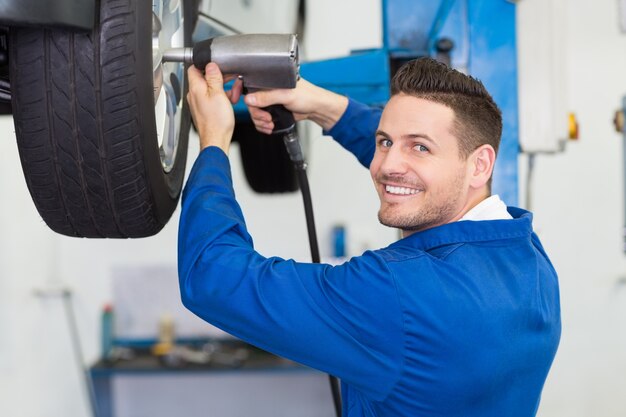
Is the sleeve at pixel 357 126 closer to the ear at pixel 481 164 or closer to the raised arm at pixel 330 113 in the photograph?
the raised arm at pixel 330 113

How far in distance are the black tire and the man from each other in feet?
0.38

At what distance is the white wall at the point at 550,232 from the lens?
291 cm

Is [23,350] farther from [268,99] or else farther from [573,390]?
[573,390]

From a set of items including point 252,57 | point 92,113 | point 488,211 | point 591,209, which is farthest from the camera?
point 591,209

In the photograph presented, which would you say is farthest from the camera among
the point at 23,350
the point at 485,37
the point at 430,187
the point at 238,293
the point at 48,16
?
the point at 23,350

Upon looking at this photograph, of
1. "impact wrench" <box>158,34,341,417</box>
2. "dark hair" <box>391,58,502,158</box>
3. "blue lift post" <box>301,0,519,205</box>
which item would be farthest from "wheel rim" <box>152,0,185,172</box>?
"dark hair" <box>391,58,502,158</box>

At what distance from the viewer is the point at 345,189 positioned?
10.0 ft

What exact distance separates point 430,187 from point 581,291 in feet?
7.45

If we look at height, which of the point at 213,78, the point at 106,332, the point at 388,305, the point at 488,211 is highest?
the point at 213,78

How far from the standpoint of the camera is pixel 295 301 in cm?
88

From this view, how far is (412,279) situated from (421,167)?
19 cm

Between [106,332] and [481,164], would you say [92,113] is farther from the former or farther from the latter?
[106,332]

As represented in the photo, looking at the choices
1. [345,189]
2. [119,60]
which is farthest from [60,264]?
[119,60]

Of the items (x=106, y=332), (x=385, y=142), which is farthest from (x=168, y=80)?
(x=106, y=332)
